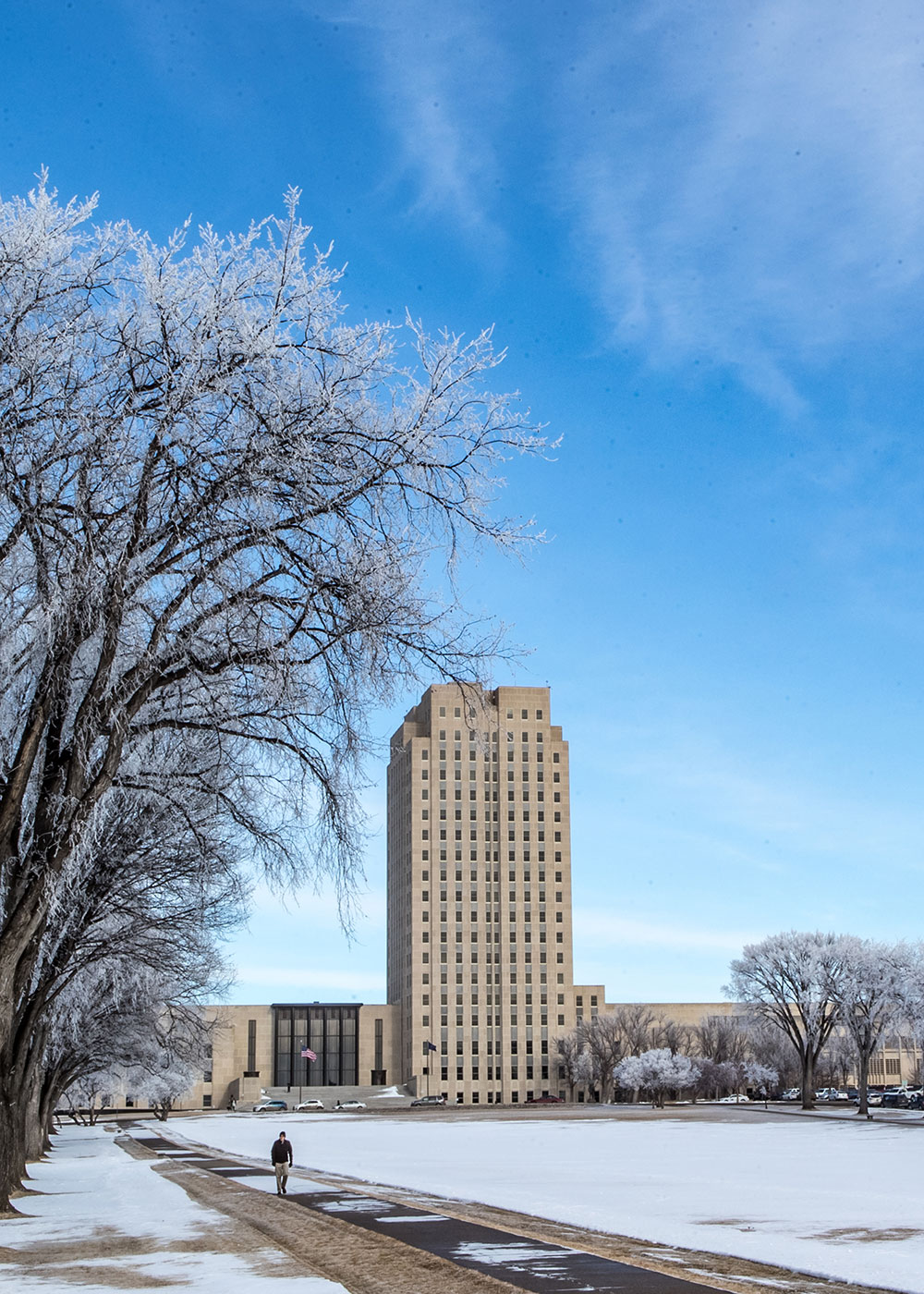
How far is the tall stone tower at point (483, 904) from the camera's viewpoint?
175875mm

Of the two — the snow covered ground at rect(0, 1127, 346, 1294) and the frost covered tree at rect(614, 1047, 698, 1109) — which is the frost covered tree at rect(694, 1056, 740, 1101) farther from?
the snow covered ground at rect(0, 1127, 346, 1294)

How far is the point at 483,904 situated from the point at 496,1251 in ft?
554

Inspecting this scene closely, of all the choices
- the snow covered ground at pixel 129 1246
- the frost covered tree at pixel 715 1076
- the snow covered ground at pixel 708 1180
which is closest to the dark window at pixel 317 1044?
the frost covered tree at pixel 715 1076

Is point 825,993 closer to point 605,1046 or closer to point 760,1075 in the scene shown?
point 760,1075

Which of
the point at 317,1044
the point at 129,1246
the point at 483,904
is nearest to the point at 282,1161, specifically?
the point at 129,1246

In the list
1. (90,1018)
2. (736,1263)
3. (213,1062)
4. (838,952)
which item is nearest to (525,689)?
(213,1062)

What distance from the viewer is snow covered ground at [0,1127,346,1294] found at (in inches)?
566

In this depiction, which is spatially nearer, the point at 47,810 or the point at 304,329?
the point at 304,329

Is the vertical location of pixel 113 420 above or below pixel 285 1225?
above

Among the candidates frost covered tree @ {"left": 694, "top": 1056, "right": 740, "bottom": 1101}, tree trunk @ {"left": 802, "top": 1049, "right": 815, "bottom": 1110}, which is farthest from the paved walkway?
frost covered tree @ {"left": 694, "top": 1056, "right": 740, "bottom": 1101}

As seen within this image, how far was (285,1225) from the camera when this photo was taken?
69.1ft

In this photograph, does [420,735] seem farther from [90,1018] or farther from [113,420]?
[113,420]

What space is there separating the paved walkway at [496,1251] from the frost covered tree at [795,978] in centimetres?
5718

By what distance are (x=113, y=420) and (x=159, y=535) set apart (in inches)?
47.1
